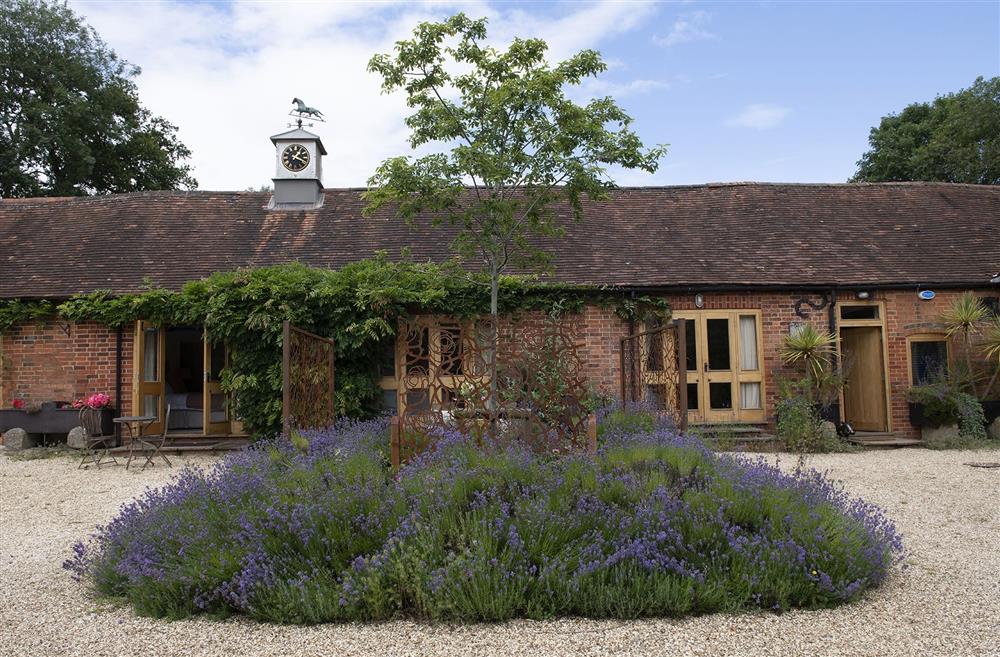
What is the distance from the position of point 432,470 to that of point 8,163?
76.9 feet

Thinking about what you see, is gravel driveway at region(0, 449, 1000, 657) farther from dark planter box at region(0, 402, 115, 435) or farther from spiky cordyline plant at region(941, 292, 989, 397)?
spiky cordyline plant at region(941, 292, 989, 397)

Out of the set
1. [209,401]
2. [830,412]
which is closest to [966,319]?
[830,412]

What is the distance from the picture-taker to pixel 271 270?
34.8 ft

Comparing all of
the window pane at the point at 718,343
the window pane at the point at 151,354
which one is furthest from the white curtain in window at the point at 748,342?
the window pane at the point at 151,354

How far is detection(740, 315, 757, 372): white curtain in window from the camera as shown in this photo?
37.1 ft

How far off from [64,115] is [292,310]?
1804cm

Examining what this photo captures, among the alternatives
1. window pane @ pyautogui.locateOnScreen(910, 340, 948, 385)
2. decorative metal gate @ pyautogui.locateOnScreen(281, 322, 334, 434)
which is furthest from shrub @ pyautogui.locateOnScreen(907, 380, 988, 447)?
decorative metal gate @ pyautogui.locateOnScreen(281, 322, 334, 434)

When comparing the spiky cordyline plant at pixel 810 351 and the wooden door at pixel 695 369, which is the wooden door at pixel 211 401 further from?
the spiky cordyline plant at pixel 810 351

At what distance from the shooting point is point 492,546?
388 cm

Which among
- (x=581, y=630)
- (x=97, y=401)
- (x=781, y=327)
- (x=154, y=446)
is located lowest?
(x=581, y=630)

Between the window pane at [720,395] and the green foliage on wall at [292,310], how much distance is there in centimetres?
266

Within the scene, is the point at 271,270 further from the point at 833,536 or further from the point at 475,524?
the point at 833,536

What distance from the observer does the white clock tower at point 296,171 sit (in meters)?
14.2

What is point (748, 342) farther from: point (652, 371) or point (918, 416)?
point (918, 416)
